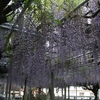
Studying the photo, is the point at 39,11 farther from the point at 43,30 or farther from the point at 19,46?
the point at 19,46

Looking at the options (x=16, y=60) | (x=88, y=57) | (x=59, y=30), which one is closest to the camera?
(x=59, y=30)

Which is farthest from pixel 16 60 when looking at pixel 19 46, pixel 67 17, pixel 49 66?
pixel 67 17

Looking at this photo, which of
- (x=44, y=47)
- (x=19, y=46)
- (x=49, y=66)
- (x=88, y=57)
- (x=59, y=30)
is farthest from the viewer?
(x=49, y=66)

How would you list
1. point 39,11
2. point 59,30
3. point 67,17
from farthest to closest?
point 59,30, point 67,17, point 39,11

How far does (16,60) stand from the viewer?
638 cm

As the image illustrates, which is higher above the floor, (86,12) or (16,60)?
(86,12)

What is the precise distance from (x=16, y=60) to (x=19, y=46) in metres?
0.99

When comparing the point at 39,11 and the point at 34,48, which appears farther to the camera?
the point at 34,48

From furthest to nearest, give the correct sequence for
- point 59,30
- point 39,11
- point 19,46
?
point 19,46, point 59,30, point 39,11

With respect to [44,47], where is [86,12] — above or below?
above

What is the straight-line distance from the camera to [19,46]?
216 inches

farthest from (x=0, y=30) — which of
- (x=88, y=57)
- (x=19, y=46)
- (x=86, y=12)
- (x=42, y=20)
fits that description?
(x=88, y=57)

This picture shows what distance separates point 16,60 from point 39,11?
2646mm

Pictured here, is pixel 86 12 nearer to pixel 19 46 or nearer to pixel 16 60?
pixel 19 46
